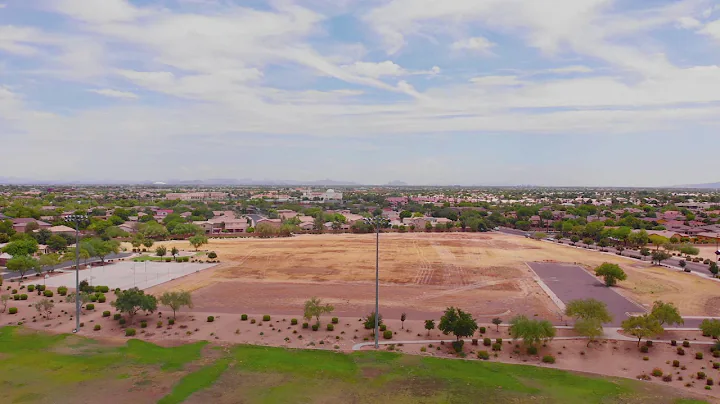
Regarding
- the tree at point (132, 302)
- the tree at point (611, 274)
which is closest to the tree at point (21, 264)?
the tree at point (132, 302)

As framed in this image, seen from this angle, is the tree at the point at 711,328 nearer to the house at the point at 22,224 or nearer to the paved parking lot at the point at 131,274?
the paved parking lot at the point at 131,274

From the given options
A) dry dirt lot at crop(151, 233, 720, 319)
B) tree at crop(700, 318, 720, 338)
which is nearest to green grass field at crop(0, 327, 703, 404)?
tree at crop(700, 318, 720, 338)

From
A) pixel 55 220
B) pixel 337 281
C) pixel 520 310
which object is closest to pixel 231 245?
pixel 337 281

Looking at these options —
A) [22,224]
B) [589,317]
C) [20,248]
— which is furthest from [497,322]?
[22,224]

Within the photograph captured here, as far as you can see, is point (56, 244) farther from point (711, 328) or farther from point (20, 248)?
point (711, 328)

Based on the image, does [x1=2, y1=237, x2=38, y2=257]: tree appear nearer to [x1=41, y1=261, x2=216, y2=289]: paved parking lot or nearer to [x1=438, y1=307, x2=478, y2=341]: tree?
[x1=41, y1=261, x2=216, y2=289]: paved parking lot

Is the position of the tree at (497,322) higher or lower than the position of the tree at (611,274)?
lower
